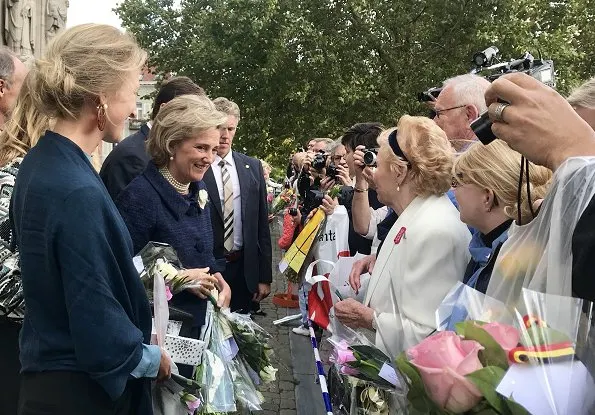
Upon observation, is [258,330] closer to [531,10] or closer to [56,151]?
[56,151]

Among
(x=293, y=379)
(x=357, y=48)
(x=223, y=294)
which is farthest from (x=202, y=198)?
(x=357, y=48)

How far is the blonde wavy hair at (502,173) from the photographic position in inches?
96.3

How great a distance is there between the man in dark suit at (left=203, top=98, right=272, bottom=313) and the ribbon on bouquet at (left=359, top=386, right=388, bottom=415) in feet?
8.72

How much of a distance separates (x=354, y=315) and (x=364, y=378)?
53cm

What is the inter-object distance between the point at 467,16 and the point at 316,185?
47.0 ft

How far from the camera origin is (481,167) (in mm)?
2543

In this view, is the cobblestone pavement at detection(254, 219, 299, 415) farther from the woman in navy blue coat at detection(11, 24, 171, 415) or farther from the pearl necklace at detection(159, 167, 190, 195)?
the woman in navy blue coat at detection(11, 24, 171, 415)

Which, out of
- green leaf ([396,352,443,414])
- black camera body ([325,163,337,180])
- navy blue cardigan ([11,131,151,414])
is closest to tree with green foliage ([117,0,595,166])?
black camera body ([325,163,337,180])

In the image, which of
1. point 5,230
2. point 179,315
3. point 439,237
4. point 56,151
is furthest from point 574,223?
point 5,230

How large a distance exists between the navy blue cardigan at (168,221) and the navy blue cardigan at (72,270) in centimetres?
110

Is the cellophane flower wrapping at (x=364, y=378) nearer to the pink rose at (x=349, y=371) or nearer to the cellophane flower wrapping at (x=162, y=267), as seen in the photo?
the pink rose at (x=349, y=371)

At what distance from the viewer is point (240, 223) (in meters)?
5.10

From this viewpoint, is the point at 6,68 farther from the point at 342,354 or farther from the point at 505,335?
the point at 505,335

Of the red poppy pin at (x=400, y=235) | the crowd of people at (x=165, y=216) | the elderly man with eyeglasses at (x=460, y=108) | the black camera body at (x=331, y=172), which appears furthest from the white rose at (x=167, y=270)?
the black camera body at (x=331, y=172)
